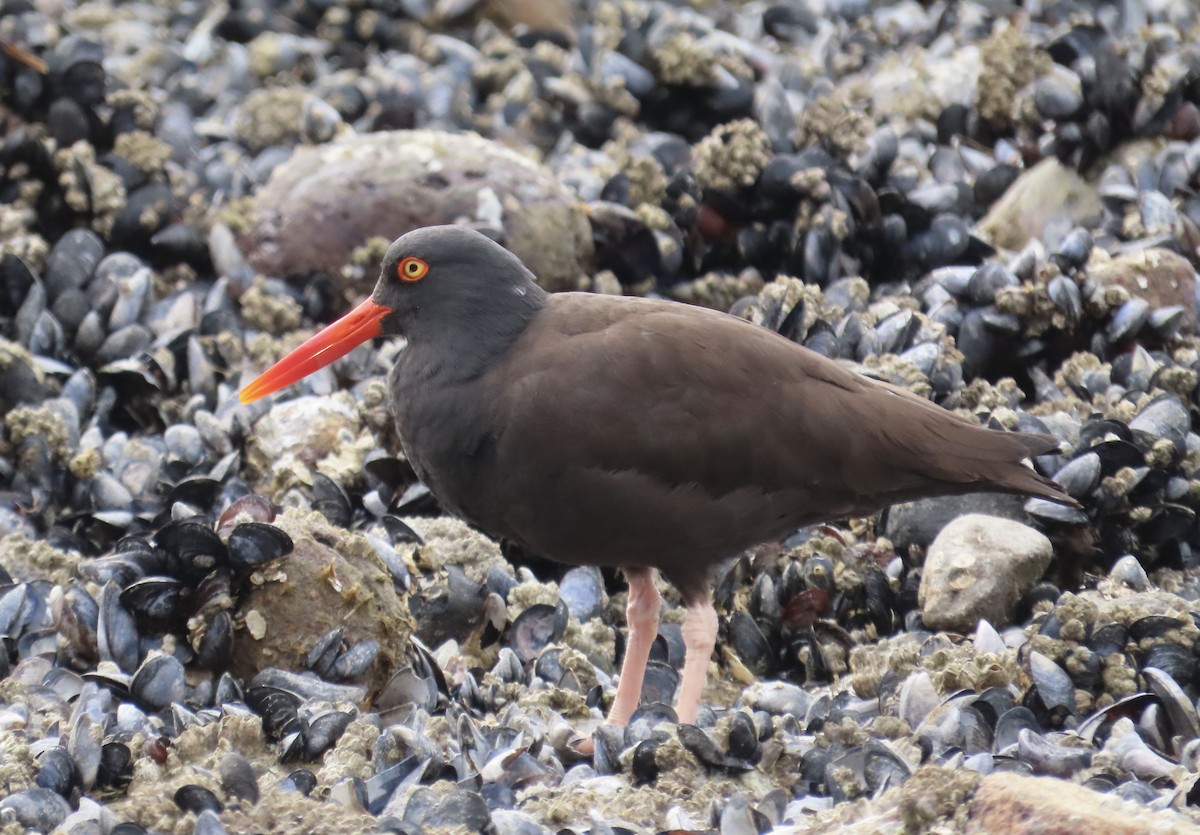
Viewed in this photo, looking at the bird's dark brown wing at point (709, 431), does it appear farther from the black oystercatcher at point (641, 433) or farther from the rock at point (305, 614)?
the rock at point (305, 614)

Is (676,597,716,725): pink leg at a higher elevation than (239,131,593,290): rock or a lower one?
lower

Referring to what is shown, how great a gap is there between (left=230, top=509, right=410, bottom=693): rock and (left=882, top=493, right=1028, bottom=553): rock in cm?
178

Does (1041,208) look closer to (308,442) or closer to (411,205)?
(411,205)

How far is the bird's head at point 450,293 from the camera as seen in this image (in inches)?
161

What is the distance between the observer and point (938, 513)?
16.0ft

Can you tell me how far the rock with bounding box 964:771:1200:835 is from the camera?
257cm

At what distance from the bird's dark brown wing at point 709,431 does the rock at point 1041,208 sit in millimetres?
2641

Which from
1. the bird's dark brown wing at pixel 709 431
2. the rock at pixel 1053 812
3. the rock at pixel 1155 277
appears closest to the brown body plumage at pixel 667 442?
the bird's dark brown wing at pixel 709 431

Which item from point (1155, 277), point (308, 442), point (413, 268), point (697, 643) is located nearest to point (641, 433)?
point (697, 643)

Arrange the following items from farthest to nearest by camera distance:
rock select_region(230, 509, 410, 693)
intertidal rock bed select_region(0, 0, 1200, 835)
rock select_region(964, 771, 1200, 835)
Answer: rock select_region(230, 509, 410, 693), intertidal rock bed select_region(0, 0, 1200, 835), rock select_region(964, 771, 1200, 835)

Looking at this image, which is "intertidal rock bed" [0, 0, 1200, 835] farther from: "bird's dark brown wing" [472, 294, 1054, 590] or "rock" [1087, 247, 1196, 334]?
"bird's dark brown wing" [472, 294, 1054, 590]

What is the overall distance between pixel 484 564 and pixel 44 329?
233 cm

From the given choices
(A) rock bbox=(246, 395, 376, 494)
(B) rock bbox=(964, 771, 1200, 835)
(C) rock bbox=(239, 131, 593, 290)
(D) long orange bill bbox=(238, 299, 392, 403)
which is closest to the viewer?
(B) rock bbox=(964, 771, 1200, 835)

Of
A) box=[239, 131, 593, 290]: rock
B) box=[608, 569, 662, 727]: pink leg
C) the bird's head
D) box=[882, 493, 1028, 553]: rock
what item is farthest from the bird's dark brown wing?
box=[239, 131, 593, 290]: rock
